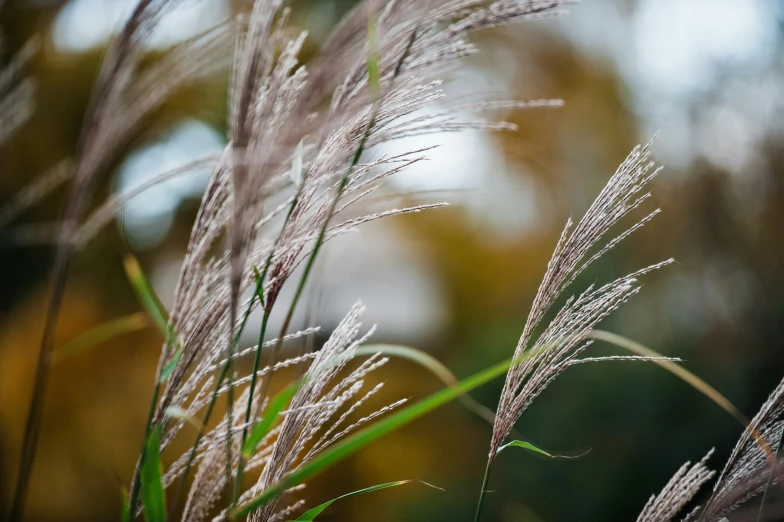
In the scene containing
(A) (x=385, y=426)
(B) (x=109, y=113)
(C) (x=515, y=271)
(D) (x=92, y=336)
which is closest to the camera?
(A) (x=385, y=426)

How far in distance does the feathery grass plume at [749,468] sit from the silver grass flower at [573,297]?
0.20 meters

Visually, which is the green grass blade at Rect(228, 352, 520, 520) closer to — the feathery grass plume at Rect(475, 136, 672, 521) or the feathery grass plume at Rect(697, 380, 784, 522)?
the feathery grass plume at Rect(475, 136, 672, 521)

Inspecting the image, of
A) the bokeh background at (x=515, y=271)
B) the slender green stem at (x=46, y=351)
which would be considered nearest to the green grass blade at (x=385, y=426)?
the slender green stem at (x=46, y=351)

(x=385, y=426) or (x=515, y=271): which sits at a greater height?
(x=385, y=426)

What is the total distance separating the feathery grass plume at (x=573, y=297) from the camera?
1.82 ft

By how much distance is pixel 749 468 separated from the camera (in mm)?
596

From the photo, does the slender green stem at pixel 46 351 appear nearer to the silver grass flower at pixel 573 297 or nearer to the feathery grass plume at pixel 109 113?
the feathery grass plume at pixel 109 113

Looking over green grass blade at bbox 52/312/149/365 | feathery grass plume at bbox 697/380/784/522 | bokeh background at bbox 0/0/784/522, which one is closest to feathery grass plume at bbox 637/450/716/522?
feathery grass plume at bbox 697/380/784/522

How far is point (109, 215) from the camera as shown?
0.53m

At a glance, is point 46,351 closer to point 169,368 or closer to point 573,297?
point 169,368

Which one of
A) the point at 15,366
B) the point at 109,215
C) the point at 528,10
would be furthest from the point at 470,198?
the point at 15,366

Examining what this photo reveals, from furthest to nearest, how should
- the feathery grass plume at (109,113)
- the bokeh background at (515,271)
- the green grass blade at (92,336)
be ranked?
1. the bokeh background at (515,271)
2. the green grass blade at (92,336)
3. the feathery grass plume at (109,113)

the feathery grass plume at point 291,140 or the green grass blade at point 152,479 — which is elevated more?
the feathery grass plume at point 291,140

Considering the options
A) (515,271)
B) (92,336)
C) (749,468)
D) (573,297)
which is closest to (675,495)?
(749,468)
